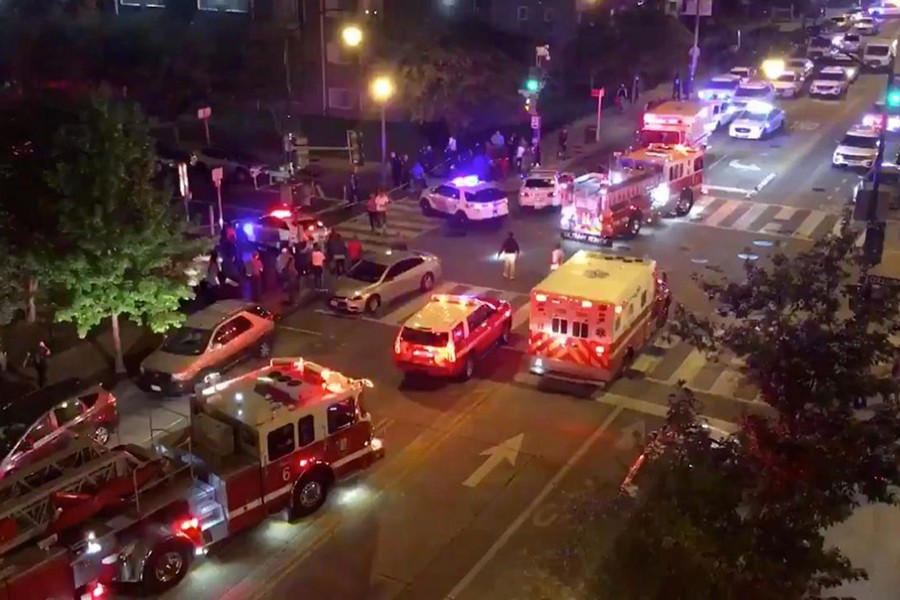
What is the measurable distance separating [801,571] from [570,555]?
2.11m

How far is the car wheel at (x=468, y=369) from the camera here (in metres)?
21.0

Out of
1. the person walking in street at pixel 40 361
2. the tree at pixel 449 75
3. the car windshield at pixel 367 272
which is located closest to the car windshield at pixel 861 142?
the tree at pixel 449 75

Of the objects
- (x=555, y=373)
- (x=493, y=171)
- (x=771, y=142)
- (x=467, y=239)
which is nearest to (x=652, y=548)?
(x=555, y=373)

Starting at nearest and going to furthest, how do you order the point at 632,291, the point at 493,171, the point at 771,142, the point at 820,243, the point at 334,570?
the point at 820,243
the point at 334,570
the point at 632,291
the point at 493,171
the point at 771,142

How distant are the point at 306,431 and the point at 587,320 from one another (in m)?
6.76

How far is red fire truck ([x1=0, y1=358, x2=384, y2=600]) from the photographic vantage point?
1259 centimetres

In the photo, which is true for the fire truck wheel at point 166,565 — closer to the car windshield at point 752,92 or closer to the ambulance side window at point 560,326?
the ambulance side window at point 560,326

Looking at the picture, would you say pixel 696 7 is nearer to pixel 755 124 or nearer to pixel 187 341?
pixel 755 124

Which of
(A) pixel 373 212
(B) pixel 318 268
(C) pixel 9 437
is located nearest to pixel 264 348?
(B) pixel 318 268

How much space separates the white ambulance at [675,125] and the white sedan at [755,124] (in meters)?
7.70

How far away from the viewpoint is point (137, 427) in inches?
757

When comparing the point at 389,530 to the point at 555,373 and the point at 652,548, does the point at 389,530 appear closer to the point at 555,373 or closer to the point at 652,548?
the point at 555,373

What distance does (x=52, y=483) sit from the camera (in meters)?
13.0

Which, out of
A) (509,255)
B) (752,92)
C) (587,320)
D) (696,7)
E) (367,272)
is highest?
(696,7)
